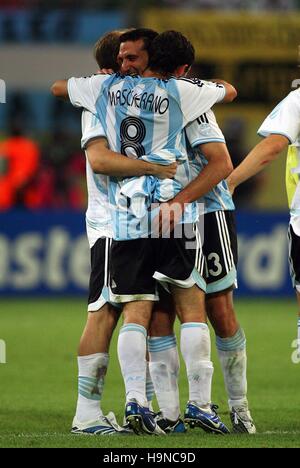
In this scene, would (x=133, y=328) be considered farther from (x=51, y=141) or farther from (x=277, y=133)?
(x=51, y=141)

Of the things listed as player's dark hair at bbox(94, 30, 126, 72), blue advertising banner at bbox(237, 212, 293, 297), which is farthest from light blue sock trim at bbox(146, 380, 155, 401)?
blue advertising banner at bbox(237, 212, 293, 297)

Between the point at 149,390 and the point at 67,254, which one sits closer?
the point at 149,390

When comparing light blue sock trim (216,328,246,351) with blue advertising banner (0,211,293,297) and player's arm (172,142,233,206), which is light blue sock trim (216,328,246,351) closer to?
player's arm (172,142,233,206)

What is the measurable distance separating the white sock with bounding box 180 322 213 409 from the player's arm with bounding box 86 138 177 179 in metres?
0.78

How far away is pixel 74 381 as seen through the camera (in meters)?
8.80

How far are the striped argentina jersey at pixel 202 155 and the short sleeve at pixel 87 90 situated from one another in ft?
1.63

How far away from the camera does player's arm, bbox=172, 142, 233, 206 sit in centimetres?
613

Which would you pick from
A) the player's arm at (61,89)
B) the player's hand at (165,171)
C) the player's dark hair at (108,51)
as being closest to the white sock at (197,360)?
the player's hand at (165,171)

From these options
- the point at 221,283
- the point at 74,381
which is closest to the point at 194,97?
the point at 221,283

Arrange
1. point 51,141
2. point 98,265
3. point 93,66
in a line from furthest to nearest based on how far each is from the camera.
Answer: point 93,66
point 51,141
point 98,265

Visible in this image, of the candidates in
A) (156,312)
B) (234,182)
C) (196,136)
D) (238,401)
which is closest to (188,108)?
(196,136)

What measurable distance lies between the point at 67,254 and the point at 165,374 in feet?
28.0

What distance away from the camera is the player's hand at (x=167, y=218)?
6062 millimetres

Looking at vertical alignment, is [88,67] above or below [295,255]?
above
